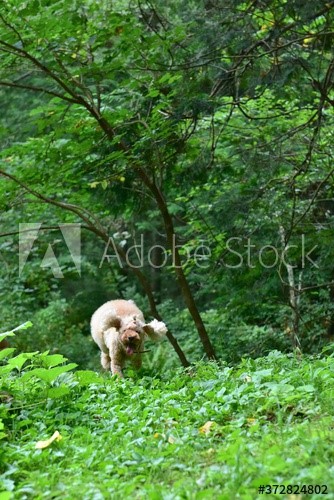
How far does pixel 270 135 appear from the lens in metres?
11.7

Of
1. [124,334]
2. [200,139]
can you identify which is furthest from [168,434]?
[200,139]

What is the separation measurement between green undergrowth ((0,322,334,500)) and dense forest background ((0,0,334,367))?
354 centimetres

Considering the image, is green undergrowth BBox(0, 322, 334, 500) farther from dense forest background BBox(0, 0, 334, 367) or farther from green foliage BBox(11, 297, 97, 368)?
green foliage BBox(11, 297, 97, 368)

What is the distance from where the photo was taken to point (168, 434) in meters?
4.95

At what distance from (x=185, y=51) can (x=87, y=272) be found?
1162cm

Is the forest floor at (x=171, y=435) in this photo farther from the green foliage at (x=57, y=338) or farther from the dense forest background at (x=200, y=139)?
the green foliage at (x=57, y=338)

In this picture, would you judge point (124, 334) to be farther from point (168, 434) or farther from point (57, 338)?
point (57, 338)

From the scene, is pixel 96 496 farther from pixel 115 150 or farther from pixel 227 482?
pixel 115 150

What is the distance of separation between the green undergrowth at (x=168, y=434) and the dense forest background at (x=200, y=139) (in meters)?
3.54

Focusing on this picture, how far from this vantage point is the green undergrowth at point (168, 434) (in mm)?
4016

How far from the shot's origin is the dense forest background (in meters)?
8.69

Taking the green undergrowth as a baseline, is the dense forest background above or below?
above

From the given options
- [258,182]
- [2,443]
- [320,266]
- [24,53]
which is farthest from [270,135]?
[2,443]

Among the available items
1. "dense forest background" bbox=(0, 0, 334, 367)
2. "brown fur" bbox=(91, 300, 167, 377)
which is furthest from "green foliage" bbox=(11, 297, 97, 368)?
"brown fur" bbox=(91, 300, 167, 377)
